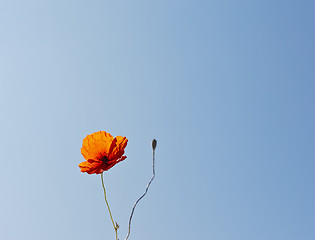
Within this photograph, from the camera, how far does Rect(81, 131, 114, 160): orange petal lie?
2.17 meters

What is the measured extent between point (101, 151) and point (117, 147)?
0.16 metres

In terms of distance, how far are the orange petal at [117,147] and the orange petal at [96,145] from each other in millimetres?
49

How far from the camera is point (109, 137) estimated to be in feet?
7.13

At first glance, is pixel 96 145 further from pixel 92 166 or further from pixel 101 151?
pixel 92 166

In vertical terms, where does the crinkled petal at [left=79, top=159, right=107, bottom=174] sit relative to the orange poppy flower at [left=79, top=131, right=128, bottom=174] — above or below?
below

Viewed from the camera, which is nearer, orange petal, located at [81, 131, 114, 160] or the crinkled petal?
the crinkled petal

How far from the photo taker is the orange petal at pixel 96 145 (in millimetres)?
2170

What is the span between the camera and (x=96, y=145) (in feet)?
7.19

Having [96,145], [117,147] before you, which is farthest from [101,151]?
[117,147]

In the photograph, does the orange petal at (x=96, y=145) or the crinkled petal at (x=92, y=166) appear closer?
the crinkled petal at (x=92, y=166)

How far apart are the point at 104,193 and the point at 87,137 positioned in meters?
0.46

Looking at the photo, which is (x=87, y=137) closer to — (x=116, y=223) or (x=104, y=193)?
(x=104, y=193)

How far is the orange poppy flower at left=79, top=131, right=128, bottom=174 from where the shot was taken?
81.1 inches

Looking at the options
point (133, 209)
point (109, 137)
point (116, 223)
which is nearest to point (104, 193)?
point (116, 223)
